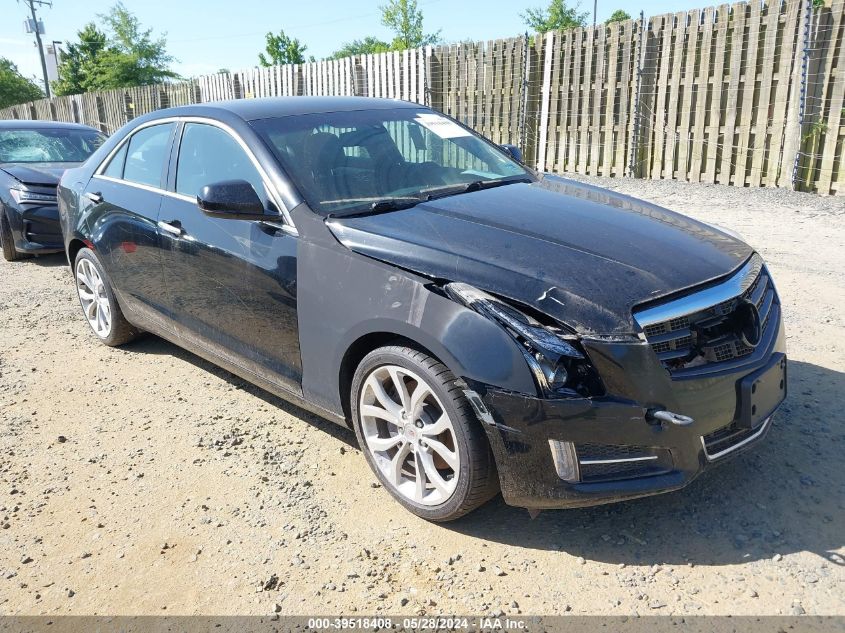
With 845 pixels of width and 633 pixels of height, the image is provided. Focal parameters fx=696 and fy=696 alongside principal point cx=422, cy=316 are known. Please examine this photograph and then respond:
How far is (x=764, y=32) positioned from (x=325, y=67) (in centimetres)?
932

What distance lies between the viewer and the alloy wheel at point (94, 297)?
5.25m

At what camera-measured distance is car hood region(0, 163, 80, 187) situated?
8109 millimetres

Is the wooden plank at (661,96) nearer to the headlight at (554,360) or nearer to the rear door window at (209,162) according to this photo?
the rear door window at (209,162)

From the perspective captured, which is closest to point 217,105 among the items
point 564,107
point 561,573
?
point 561,573

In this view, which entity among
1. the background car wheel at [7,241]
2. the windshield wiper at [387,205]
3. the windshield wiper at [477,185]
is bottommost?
the background car wheel at [7,241]

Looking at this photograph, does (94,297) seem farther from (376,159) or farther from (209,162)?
(376,159)

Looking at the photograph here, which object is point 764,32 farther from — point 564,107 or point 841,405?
point 841,405

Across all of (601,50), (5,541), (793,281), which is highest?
(601,50)

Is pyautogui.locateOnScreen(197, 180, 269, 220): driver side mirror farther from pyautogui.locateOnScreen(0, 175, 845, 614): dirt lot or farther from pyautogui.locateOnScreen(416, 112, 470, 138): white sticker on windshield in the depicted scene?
pyautogui.locateOnScreen(416, 112, 470, 138): white sticker on windshield

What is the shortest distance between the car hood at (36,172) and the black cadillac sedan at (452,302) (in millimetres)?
4503

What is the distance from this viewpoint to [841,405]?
3783mm

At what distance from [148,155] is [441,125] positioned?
1934 millimetres

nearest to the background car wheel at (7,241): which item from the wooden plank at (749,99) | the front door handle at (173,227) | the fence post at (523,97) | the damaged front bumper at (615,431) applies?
the front door handle at (173,227)

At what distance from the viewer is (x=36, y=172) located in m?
8.30
